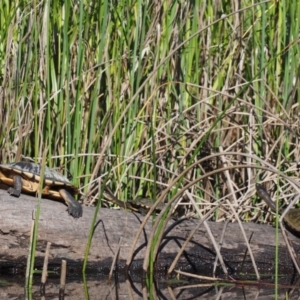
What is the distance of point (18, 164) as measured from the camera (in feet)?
15.2

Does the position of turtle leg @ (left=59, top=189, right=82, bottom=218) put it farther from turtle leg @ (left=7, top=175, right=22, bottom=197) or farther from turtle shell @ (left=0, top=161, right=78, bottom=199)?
turtle leg @ (left=7, top=175, right=22, bottom=197)

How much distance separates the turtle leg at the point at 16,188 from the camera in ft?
14.5

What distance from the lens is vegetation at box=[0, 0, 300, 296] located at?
4.93 metres

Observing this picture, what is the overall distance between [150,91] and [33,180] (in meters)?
0.98

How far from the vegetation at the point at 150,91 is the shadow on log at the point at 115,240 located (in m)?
0.29

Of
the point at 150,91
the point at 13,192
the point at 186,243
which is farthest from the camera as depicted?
the point at 150,91

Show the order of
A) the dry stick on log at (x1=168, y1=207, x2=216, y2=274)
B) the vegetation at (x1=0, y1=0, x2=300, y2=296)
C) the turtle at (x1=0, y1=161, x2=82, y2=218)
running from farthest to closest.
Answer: the vegetation at (x1=0, y1=0, x2=300, y2=296) → the turtle at (x1=0, y1=161, x2=82, y2=218) → the dry stick on log at (x1=168, y1=207, x2=216, y2=274)

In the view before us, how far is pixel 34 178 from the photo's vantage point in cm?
464

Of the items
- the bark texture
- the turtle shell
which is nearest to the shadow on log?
the bark texture

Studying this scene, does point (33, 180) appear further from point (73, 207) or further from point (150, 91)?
point (150, 91)

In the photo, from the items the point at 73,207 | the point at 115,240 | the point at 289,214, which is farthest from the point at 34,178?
the point at 289,214

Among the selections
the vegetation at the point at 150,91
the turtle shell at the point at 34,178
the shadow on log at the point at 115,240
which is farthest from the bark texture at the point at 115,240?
the vegetation at the point at 150,91

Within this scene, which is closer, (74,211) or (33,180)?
(74,211)

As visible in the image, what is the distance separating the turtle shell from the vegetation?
A: 20 centimetres
